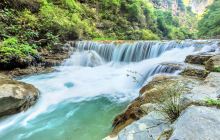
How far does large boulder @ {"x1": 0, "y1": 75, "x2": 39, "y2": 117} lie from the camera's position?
516 cm

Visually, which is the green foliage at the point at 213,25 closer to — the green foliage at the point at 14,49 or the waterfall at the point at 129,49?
the waterfall at the point at 129,49

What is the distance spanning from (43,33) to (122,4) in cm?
1368

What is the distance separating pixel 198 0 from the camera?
10362 centimetres

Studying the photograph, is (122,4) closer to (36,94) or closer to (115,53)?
(115,53)

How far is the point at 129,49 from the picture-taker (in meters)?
12.2

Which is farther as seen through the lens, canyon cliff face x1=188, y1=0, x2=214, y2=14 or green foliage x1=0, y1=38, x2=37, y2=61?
canyon cliff face x1=188, y1=0, x2=214, y2=14

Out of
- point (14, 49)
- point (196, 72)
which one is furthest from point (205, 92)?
point (14, 49)

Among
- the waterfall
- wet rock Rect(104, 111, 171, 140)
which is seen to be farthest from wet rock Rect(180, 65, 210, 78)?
the waterfall

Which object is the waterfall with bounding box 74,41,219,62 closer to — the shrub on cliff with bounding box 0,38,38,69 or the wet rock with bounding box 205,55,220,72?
the shrub on cliff with bounding box 0,38,38,69

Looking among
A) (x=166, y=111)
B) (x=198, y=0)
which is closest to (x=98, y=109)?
(x=166, y=111)

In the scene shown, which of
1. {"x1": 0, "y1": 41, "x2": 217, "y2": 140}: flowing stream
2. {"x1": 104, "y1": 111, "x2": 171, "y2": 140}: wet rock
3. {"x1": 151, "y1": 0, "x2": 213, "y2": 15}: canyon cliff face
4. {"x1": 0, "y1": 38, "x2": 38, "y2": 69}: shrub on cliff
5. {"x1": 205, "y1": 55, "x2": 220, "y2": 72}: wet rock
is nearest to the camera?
{"x1": 104, "y1": 111, "x2": 171, "y2": 140}: wet rock

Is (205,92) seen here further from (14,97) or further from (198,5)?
(198,5)

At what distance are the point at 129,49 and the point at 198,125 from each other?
10.1 meters

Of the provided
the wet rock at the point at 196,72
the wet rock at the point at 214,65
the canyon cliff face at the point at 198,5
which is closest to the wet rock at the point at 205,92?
the wet rock at the point at 214,65
